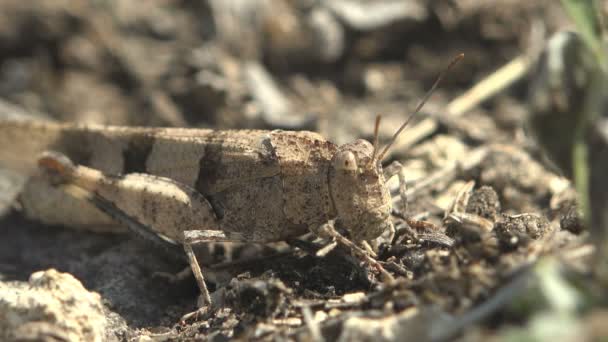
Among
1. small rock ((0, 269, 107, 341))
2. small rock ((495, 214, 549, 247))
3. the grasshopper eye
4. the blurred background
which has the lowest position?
small rock ((0, 269, 107, 341))

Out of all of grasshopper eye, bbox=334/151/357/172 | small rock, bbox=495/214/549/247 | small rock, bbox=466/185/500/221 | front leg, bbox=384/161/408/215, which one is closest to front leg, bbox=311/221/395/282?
grasshopper eye, bbox=334/151/357/172

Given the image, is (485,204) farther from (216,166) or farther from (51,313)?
(51,313)

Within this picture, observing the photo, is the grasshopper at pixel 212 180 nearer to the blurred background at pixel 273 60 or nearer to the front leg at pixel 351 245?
the front leg at pixel 351 245

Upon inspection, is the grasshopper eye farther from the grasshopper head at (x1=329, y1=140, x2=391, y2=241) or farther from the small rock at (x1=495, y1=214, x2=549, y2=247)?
the small rock at (x1=495, y1=214, x2=549, y2=247)

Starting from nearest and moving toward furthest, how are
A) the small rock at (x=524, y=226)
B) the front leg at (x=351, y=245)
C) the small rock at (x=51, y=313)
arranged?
the small rock at (x=51, y=313) < the small rock at (x=524, y=226) < the front leg at (x=351, y=245)

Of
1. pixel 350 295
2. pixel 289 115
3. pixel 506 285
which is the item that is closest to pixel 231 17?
pixel 289 115

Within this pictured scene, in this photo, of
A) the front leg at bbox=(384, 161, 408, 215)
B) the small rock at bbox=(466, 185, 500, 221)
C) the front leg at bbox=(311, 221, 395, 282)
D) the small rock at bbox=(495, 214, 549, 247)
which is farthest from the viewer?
the front leg at bbox=(384, 161, 408, 215)

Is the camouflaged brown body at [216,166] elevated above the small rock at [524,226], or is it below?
above

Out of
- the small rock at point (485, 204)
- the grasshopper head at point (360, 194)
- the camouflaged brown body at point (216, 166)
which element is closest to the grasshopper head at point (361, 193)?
the grasshopper head at point (360, 194)
